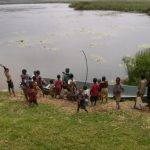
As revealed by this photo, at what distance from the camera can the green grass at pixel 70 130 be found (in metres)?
12.1

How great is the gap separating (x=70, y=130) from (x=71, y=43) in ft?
91.5

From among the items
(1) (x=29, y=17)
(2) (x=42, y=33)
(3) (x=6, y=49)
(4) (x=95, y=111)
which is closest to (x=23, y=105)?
(4) (x=95, y=111)

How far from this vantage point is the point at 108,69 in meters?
28.7

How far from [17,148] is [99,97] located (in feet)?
20.3

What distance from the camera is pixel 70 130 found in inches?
520

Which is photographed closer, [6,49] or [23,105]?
[23,105]

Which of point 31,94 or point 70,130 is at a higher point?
point 31,94

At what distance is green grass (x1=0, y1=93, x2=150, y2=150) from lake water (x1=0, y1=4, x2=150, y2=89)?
396 inches

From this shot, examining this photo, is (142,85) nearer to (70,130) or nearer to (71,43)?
(70,130)

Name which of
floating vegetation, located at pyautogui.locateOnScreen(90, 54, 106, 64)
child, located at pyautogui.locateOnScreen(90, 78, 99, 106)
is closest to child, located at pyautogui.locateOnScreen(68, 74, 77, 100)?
child, located at pyautogui.locateOnScreen(90, 78, 99, 106)

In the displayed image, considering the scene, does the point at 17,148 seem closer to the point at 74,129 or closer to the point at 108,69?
the point at 74,129

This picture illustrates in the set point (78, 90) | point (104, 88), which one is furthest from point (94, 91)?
point (104, 88)

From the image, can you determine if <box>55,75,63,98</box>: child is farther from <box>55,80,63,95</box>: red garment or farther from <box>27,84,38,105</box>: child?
<box>27,84,38,105</box>: child

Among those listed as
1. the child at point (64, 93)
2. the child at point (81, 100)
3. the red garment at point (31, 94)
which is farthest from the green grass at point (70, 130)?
the child at point (64, 93)
